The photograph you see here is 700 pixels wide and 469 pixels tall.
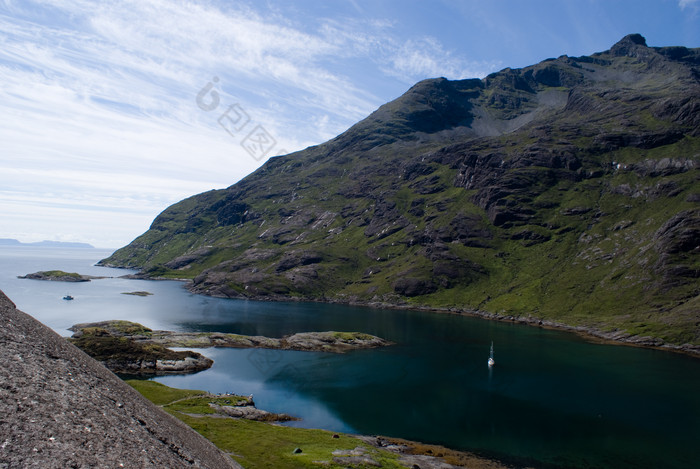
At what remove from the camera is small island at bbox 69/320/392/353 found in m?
146

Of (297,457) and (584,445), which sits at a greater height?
(297,457)

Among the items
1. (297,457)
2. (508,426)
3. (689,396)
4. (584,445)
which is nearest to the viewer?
(297,457)

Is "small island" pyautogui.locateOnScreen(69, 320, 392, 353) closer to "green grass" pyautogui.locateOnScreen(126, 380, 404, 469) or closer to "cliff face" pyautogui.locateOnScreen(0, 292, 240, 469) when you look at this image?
"green grass" pyautogui.locateOnScreen(126, 380, 404, 469)

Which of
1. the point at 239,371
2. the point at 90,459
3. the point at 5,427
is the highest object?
the point at 5,427

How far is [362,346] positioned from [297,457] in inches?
4130

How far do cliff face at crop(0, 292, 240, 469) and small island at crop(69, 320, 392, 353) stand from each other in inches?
5227

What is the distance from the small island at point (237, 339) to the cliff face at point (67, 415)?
132762mm

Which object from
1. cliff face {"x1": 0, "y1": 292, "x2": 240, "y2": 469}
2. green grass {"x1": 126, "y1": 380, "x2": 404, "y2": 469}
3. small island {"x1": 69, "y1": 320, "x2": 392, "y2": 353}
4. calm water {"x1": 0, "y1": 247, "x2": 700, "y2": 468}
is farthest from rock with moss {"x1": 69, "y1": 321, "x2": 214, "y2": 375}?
cliff face {"x1": 0, "y1": 292, "x2": 240, "y2": 469}

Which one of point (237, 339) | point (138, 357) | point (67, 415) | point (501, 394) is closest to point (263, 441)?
point (67, 415)

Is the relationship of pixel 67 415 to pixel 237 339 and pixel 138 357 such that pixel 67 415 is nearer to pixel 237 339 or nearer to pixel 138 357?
pixel 138 357

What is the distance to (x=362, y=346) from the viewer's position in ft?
509

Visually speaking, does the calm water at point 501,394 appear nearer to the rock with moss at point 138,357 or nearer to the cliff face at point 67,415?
the rock with moss at point 138,357

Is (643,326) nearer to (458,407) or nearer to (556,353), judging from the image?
(556,353)

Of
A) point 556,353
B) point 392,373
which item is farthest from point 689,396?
point 392,373
